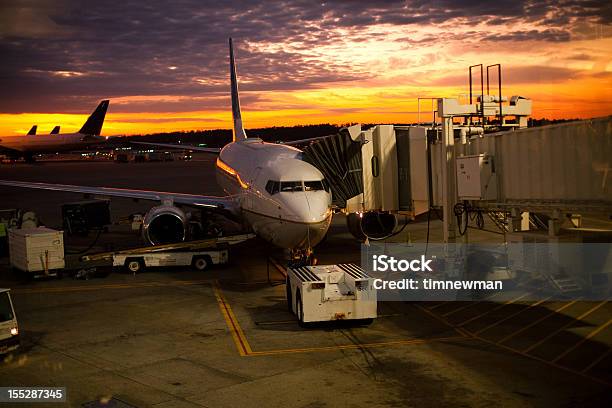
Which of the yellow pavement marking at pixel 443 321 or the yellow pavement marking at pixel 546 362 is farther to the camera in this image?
the yellow pavement marking at pixel 443 321

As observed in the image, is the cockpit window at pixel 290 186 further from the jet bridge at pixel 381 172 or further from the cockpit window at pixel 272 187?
the jet bridge at pixel 381 172

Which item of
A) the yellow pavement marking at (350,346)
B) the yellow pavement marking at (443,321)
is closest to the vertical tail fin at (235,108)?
the yellow pavement marking at (443,321)

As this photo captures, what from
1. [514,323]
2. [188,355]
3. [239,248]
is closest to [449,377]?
[514,323]

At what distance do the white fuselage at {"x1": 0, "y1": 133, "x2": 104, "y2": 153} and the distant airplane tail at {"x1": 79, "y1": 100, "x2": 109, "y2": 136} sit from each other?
1.89 m

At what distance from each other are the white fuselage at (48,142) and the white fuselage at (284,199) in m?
122

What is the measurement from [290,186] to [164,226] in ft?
29.0

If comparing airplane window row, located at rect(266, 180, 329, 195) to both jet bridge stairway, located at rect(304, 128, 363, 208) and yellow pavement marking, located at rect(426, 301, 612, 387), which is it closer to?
jet bridge stairway, located at rect(304, 128, 363, 208)

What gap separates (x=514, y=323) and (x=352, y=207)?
28.3ft

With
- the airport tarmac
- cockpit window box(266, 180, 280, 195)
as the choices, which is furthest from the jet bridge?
the airport tarmac

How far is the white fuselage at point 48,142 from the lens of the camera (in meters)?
144

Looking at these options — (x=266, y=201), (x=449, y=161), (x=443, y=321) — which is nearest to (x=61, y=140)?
(x=266, y=201)

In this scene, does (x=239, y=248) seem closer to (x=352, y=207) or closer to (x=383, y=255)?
(x=383, y=255)

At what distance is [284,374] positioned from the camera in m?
14.5

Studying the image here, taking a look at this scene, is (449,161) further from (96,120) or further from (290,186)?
(96,120)
